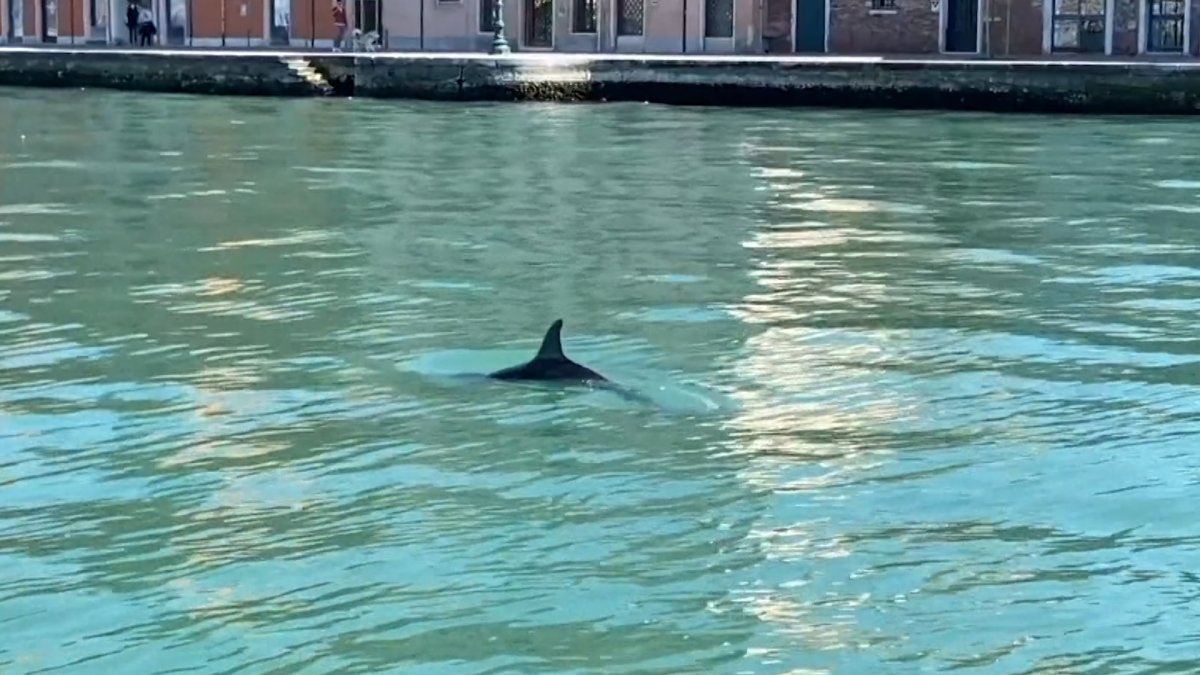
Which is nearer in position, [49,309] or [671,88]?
[49,309]

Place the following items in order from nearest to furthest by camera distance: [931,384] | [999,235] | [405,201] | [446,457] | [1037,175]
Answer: [446,457] → [931,384] → [999,235] → [405,201] → [1037,175]

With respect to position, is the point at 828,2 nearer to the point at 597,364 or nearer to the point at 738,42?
the point at 738,42

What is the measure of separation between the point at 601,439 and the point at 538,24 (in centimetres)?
4145

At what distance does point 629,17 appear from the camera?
49.3 m

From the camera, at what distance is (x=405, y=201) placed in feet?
68.2

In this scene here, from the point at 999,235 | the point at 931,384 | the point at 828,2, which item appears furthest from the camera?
the point at 828,2

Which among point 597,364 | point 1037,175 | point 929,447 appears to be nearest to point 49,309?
point 597,364

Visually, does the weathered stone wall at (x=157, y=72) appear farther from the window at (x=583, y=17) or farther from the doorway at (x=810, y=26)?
the doorway at (x=810, y=26)

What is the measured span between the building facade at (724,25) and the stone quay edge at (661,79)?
21.9ft

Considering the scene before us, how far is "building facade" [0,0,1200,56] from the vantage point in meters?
45.6

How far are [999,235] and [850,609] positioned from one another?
1123 cm

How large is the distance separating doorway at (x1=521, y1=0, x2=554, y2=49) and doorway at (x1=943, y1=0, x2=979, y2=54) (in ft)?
28.4

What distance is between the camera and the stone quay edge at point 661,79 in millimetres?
34625

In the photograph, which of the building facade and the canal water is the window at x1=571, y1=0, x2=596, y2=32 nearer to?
the building facade
